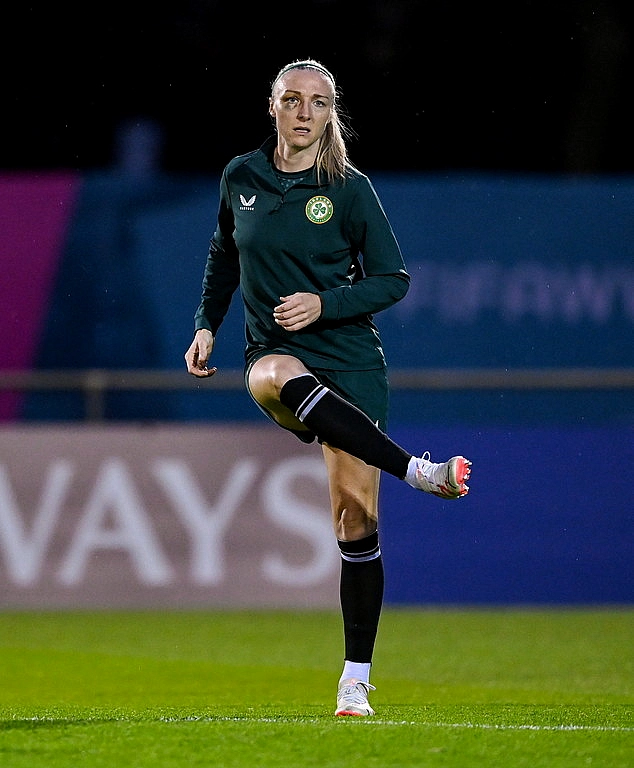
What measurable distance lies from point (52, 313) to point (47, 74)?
3.54m

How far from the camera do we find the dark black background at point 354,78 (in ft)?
43.5

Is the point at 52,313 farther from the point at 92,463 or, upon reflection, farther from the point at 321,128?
the point at 321,128

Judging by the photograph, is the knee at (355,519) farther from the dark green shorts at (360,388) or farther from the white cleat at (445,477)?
the white cleat at (445,477)

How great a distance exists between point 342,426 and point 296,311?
15.9 inches

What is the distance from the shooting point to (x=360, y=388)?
530 centimetres

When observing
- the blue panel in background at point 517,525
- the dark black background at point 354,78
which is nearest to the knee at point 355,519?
the blue panel in background at point 517,525

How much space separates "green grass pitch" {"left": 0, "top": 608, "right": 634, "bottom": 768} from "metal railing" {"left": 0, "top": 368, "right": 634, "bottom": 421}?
160 centimetres

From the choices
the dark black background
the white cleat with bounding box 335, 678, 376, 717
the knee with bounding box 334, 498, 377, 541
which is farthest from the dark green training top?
the dark black background

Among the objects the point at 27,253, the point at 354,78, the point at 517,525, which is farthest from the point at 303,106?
the point at 354,78

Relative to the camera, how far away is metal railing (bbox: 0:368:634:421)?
10.4 m

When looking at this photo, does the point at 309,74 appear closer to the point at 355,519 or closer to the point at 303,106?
the point at 303,106

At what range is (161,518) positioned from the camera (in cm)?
959

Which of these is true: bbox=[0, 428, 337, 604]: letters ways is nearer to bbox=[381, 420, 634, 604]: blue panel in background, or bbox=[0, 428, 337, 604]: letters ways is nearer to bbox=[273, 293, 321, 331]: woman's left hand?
bbox=[381, 420, 634, 604]: blue panel in background

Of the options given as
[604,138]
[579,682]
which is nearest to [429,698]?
[579,682]
